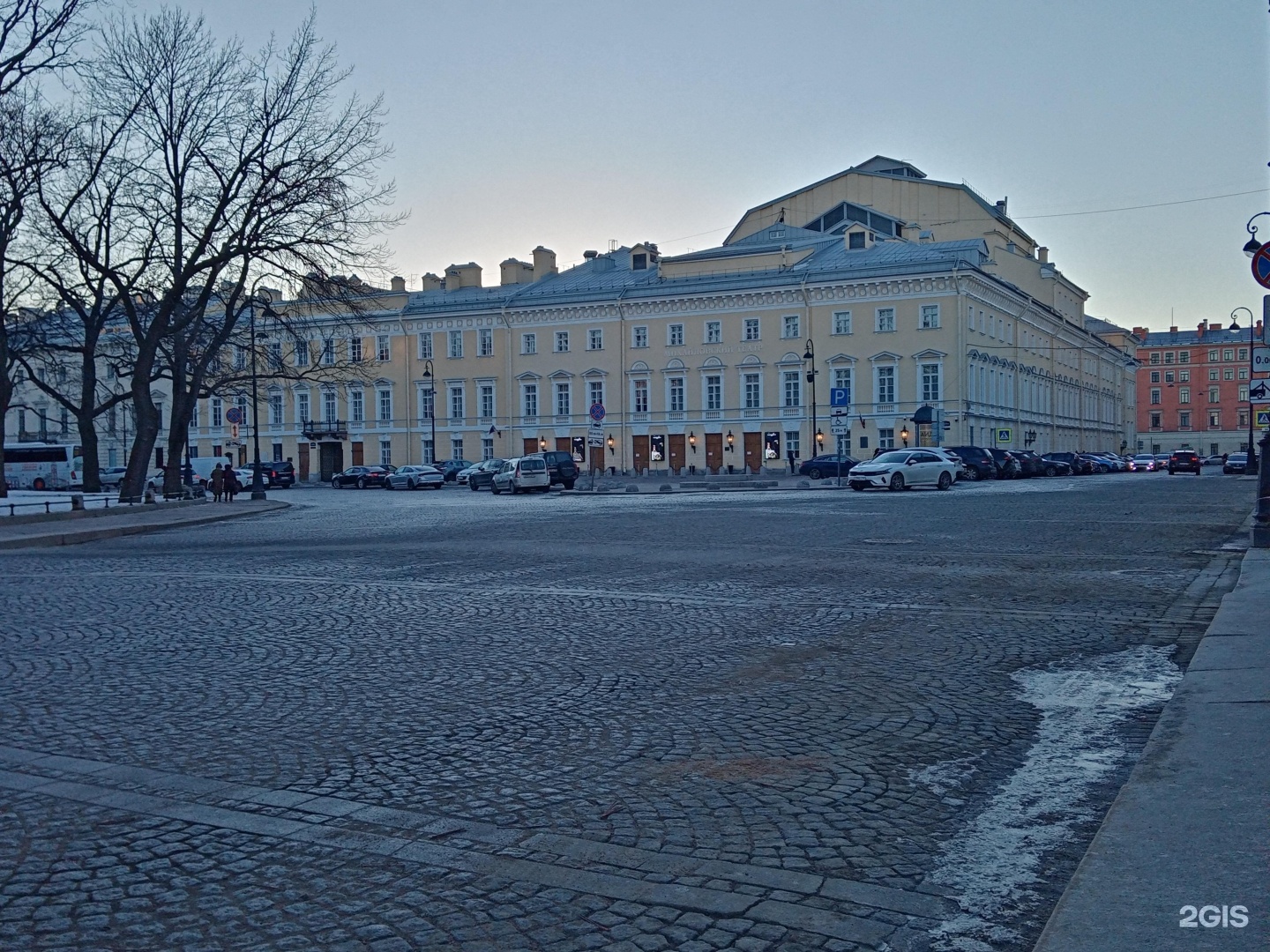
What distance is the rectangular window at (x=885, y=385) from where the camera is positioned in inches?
2763

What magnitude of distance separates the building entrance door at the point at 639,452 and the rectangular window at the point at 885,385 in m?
16.0

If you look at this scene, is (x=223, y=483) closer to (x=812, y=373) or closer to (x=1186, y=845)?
(x=812, y=373)

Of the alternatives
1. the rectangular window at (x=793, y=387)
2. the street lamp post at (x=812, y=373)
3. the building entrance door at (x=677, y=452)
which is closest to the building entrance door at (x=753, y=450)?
the rectangular window at (x=793, y=387)

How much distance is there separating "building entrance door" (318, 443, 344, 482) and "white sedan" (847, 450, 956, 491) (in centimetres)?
5310

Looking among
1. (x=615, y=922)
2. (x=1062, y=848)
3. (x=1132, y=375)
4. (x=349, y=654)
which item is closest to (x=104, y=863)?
(x=615, y=922)

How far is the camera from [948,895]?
425 cm

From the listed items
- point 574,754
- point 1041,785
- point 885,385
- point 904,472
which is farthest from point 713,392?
point 1041,785

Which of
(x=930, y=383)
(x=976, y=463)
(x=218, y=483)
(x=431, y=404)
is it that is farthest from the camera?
(x=431, y=404)

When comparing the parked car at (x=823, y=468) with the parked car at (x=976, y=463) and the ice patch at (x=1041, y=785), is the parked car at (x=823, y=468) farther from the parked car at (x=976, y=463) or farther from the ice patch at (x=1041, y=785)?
the ice patch at (x=1041, y=785)

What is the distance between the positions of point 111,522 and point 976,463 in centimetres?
3890

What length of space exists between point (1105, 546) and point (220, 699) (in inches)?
571

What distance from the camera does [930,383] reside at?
69.0 metres

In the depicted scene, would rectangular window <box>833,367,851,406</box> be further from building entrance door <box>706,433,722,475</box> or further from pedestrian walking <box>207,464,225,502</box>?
pedestrian walking <box>207,464,225,502</box>

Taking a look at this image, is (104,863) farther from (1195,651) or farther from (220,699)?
(1195,651)
